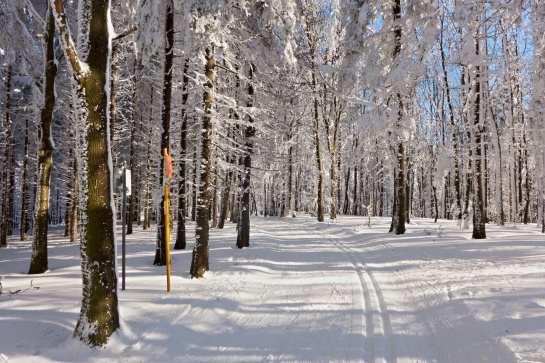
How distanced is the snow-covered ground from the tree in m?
0.40

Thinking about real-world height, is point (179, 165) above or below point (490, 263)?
above

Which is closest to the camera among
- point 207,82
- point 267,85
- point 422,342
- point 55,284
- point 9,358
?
point 9,358

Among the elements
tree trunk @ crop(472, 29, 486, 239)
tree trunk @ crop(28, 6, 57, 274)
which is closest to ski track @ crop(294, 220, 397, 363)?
tree trunk @ crop(472, 29, 486, 239)

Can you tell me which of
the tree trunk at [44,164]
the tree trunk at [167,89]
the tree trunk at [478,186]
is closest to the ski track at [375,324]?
the tree trunk at [167,89]

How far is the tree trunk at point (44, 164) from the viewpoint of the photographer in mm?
10039

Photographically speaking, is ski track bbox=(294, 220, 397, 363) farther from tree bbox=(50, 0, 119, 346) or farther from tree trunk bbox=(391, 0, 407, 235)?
tree trunk bbox=(391, 0, 407, 235)

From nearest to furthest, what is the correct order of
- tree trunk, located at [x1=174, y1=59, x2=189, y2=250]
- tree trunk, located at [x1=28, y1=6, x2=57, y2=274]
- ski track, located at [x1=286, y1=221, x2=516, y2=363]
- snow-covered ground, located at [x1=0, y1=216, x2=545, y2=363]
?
ski track, located at [x1=286, y1=221, x2=516, y2=363], snow-covered ground, located at [x1=0, y1=216, x2=545, y2=363], tree trunk, located at [x1=28, y1=6, x2=57, y2=274], tree trunk, located at [x1=174, y1=59, x2=189, y2=250]

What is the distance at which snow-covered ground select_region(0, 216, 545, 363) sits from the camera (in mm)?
4328

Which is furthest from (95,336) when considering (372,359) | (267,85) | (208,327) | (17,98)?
(17,98)

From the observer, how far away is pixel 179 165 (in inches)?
464

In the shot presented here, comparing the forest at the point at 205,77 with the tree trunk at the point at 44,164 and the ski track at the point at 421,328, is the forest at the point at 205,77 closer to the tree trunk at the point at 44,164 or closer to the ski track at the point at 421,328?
the tree trunk at the point at 44,164

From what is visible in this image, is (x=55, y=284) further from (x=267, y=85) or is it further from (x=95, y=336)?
(x=267, y=85)

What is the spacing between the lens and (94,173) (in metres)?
4.70

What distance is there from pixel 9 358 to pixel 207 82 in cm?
698
